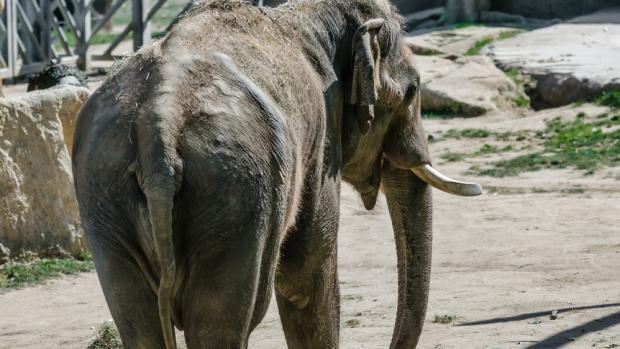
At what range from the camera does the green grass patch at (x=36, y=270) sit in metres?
9.04

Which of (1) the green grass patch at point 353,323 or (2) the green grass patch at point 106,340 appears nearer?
(2) the green grass patch at point 106,340

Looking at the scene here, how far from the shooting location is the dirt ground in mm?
7254

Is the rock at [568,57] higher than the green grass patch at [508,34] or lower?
higher

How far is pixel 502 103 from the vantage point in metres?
16.5

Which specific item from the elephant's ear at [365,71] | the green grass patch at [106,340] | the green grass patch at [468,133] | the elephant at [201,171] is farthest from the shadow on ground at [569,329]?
the green grass patch at [468,133]

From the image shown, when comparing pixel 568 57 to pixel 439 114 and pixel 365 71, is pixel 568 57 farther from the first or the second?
pixel 365 71

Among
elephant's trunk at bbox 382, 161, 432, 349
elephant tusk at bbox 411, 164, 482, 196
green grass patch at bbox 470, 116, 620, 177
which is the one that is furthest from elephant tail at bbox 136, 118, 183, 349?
green grass patch at bbox 470, 116, 620, 177

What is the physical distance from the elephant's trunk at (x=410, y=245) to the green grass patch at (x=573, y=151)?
264 inches

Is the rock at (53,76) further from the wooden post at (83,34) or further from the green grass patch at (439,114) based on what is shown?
the wooden post at (83,34)

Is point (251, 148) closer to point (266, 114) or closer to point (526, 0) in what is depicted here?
point (266, 114)

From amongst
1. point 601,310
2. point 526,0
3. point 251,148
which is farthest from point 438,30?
point 251,148

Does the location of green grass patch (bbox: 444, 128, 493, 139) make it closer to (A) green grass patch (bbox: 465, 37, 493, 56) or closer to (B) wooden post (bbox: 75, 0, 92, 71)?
(A) green grass patch (bbox: 465, 37, 493, 56)

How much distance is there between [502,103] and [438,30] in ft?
17.2

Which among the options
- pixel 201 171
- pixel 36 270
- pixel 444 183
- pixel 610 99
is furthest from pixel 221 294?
pixel 610 99
